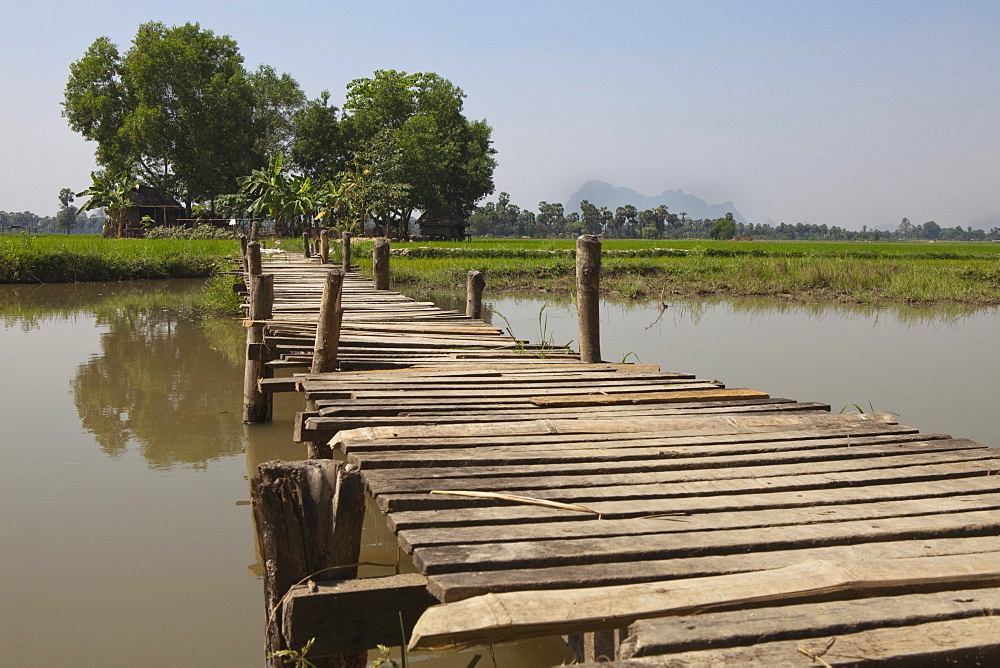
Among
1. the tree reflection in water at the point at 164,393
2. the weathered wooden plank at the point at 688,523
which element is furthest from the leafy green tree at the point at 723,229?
the weathered wooden plank at the point at 688,523

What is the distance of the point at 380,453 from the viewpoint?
3.31m

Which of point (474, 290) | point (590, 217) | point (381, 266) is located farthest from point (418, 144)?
point (590, 217)

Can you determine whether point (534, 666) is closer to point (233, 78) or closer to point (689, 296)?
point (689, 296)

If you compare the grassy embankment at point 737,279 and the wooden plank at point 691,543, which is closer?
the wooden plank at point 691,543

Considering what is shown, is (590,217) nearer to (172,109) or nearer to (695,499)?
(172,109)

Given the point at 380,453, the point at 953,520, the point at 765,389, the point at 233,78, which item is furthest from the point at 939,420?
the point at 233,78

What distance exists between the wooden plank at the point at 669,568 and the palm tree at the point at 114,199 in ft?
134

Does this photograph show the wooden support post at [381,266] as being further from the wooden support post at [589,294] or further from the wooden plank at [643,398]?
the wooden plank at [643,398]

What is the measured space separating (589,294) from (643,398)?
1.64 meters

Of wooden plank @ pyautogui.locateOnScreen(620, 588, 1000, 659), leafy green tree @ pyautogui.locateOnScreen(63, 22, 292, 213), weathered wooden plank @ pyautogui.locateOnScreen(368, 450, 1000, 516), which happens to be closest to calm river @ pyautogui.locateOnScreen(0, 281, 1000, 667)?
weathered wooden plank @ pyautogui.locateOnScreen(368, 450, 1000, 516)

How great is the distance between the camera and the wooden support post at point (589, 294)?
6.28m

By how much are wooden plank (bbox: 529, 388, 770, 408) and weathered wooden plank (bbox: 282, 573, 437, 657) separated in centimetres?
233

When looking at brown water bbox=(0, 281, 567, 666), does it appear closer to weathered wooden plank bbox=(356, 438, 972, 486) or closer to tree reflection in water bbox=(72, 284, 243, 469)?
tree reflection in water bbox=(72, 284, 243, 469)

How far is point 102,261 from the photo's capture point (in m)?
21.3
